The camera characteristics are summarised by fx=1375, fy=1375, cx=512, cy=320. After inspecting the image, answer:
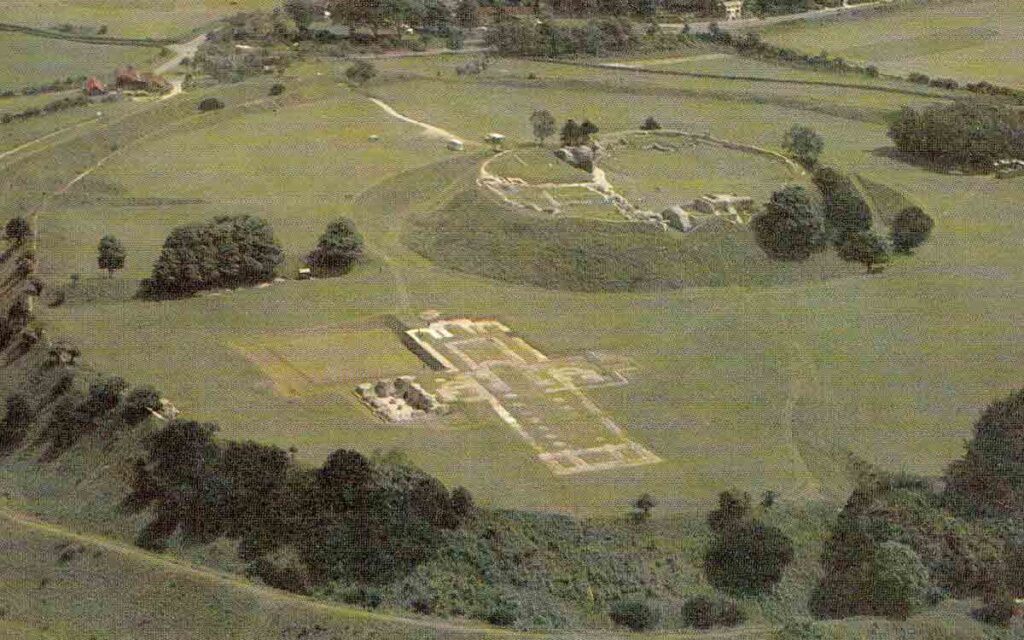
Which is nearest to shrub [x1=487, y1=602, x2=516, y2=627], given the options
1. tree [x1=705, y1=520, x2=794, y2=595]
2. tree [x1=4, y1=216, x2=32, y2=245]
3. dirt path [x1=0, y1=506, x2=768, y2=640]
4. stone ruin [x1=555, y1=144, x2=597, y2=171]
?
dirt path [x1=0, y1=506, x2=768, y2=640]

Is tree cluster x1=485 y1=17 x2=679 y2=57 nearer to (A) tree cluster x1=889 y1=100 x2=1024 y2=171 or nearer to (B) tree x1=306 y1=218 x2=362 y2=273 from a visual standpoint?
(A) tree cluster x1=889 y1=100 x2=1024 y2=171

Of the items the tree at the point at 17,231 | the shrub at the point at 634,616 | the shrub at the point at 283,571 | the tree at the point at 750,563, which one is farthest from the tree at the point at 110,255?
the tree at the point at 750,563

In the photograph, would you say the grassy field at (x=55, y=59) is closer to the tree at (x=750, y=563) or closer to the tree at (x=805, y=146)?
the tree at (x=805, y=146)

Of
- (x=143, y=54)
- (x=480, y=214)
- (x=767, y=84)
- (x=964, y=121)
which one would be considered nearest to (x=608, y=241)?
(x=480, y=214)

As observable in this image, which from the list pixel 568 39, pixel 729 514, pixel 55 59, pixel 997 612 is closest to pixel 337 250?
pixel 729 514

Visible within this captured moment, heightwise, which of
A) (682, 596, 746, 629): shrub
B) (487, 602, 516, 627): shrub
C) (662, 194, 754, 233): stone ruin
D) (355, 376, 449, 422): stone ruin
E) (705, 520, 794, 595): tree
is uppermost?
(662, 194, 754, 233): stone ruin

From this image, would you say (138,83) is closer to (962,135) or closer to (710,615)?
(962,135)
